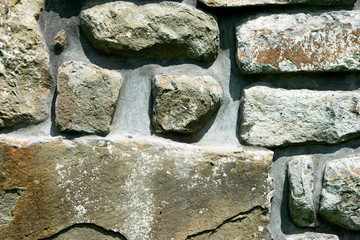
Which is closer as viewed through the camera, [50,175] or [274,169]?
[50,175]

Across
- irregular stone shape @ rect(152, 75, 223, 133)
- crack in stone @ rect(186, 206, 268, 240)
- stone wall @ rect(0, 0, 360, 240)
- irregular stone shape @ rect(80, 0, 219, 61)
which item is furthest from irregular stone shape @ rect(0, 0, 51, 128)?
crack in stone @ rect(186, 206, 268, 240)

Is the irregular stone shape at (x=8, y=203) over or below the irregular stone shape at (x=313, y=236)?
over

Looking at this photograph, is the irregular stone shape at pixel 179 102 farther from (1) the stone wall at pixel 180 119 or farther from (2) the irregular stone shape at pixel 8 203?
(2) the irregular stone shape at pixel 8 203

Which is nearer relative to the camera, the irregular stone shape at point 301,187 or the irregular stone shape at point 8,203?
the irregular stone shape at point 8,203

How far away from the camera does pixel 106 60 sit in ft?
3.28

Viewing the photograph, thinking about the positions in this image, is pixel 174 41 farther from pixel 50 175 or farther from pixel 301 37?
pixel 50 175

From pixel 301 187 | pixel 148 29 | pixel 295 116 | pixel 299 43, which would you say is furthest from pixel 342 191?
pixel 148 29

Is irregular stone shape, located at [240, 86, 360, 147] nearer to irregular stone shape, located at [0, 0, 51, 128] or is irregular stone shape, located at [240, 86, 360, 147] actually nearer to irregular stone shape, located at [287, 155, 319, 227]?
irregular stone shape, located at [287, 155, 319, 227]

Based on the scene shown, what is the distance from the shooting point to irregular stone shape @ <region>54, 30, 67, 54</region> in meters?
0.98

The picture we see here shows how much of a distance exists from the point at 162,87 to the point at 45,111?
287mm

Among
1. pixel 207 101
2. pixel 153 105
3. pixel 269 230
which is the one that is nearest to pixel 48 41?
pixel 153 105

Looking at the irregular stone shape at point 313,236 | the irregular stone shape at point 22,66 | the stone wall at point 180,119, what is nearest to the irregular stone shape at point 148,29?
the stone wall at point 180,119

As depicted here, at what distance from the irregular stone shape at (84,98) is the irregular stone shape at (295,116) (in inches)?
13.5

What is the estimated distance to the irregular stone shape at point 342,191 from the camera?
40.8 inches
